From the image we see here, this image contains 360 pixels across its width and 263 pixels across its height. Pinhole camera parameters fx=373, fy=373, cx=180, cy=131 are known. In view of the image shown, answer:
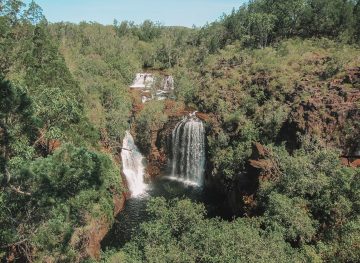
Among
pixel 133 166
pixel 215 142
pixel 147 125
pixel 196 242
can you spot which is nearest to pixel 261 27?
pixel 147 125

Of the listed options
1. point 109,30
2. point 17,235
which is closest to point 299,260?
point 17,235

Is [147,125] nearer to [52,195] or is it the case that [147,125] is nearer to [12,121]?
[12,121]

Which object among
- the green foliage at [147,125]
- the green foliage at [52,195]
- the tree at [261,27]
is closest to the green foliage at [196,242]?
the green foliage at [52,195]

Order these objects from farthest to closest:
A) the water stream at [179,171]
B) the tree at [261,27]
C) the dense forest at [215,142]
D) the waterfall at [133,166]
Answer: the tree at [261,27] < the waterfall at [133,166] < the water stream at [179,171] < the dense forest at [215,142]

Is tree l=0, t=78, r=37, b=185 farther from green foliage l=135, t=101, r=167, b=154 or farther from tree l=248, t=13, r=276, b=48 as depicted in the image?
tree l=248, t=13, r=276, b=48

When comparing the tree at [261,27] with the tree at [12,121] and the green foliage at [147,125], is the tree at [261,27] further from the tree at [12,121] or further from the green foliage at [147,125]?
the tree at [12,121]

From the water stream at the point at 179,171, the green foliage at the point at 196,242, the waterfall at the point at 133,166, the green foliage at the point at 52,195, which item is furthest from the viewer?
the waterfall at the point at 133,166

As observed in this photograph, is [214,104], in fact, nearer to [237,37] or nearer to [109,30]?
[237,37]
